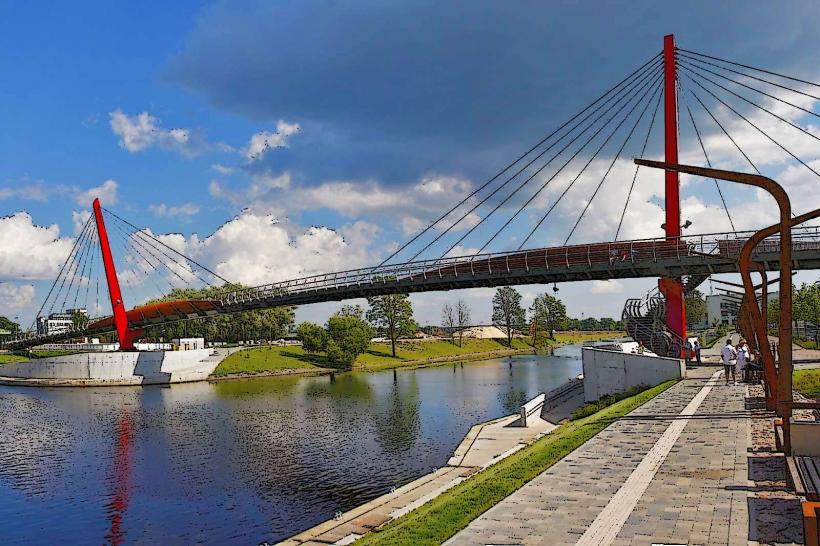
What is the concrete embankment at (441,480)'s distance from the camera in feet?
55.7

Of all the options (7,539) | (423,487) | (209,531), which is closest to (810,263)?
(423,487)

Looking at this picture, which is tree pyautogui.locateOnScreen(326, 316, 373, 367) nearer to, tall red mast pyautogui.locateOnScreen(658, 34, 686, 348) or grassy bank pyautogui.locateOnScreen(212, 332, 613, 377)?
grassy bank pyautogui.locateOnScreen(212, 332, 613, 377)

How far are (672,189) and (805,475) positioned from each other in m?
30.7

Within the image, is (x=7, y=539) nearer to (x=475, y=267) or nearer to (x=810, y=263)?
(x=475, y=267)

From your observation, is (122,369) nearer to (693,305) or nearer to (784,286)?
(693,305)

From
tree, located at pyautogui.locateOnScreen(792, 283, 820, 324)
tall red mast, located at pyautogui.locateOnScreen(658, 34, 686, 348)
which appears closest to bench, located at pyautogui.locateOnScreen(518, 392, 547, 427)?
tall red mast, located at pyautogui.locateOnScreen(658, 34, 686, 348)

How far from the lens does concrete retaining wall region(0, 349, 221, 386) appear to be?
75000 mm

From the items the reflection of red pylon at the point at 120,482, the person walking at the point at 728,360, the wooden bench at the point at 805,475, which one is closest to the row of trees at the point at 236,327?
the reflection of red pylon at the point at 120,482

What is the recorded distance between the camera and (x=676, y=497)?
11773 mm

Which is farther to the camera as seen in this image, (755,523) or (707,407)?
(707,407)

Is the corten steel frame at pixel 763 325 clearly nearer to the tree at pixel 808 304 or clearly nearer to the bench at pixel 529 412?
the bench at pixel 529 412

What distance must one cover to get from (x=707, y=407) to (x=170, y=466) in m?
23.9

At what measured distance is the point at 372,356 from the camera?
98.3 meters

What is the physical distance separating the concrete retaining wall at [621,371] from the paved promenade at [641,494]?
44.9 ft
